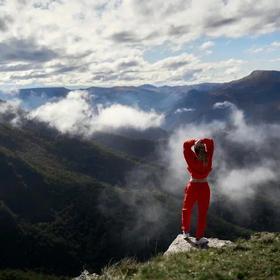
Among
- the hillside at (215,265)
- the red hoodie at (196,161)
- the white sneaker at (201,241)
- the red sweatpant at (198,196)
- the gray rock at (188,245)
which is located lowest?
the gray rock at (188,245)

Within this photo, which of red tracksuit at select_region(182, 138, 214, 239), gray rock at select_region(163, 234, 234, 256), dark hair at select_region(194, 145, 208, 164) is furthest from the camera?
red tracksuit at select_region(182, 138, 214, 239)

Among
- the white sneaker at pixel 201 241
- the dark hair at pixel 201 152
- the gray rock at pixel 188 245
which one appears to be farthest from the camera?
the white sneaker at pixel 201 241

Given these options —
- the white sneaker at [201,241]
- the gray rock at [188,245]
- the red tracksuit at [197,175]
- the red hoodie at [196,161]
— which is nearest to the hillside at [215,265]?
the gray rock at [188,245]

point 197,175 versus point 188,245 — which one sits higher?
point 197,175

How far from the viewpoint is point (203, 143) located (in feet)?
64.8

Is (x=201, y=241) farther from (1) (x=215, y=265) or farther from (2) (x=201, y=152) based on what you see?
(1) (x=215, y=265)

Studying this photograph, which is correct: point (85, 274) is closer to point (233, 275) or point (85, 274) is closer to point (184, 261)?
point (184, 261)

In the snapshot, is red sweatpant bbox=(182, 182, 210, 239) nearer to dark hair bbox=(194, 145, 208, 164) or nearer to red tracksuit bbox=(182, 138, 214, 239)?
red tracksuit bbox=(182, 138, 214, 239)

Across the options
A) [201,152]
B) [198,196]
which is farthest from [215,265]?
[201,152]

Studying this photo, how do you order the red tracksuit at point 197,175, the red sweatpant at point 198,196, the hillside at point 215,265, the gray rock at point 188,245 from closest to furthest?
1. the hillside at point 215,265
2. the gray rock at point 188,245
3. the red tracksuit at point 197,175
4. the red sweatpant at point 198,196

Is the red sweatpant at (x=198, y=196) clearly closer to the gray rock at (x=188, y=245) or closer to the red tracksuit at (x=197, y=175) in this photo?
the red tracksuit at (x=197, y=175)

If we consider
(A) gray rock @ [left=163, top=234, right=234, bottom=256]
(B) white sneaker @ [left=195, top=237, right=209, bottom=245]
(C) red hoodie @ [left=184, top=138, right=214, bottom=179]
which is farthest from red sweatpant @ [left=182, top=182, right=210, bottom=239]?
(A) gray rock @ [left=163, top=234, right=234, bottom=256]

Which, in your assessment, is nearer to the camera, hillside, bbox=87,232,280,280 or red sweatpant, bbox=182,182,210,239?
hillside, bbox=87,232,280,280

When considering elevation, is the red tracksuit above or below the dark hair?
below
